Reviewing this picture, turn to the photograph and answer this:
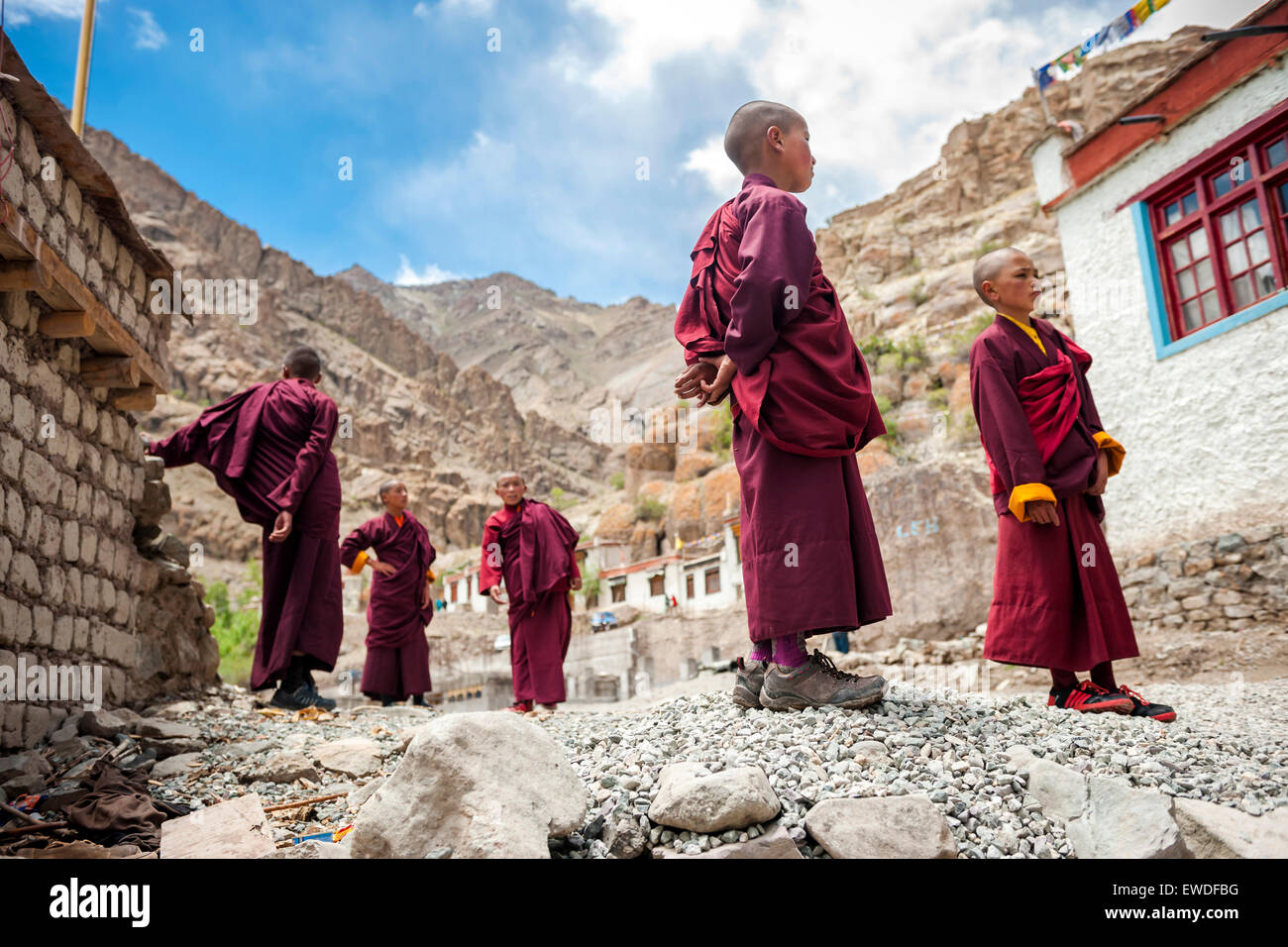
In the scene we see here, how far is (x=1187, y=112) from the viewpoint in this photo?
22.2 ft

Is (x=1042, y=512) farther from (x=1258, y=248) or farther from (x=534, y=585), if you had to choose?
(x=1258, y=248)

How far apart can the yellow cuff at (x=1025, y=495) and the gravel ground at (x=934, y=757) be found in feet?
2.56

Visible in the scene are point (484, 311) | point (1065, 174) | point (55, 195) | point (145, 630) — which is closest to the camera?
point (55, 195)

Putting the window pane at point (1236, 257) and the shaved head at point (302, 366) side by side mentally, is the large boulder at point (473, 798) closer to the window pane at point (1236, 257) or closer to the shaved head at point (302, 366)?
the shaved head at point (302, 366)

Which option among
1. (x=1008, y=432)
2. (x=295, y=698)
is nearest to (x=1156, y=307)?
(x=1008, y=432)

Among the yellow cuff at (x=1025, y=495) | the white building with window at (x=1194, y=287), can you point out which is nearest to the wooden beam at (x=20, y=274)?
the yellow cuff at (x=1025, y=495)

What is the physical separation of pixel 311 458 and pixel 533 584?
1.91m

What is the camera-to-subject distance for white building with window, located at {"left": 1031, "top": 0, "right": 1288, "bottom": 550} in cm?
607

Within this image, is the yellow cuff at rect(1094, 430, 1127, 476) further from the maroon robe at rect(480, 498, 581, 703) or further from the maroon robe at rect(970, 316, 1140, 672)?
the maroon robe at rect(480, 498, 581, 703)

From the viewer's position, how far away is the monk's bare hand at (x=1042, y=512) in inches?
129

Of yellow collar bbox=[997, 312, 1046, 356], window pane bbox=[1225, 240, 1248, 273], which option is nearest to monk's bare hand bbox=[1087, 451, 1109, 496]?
yellow collar bbox=[997, 312, 1046, 356]

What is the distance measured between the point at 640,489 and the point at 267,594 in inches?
1146

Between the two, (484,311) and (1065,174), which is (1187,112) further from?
(484,311)

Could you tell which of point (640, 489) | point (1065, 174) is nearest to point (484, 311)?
point (640, 489)
